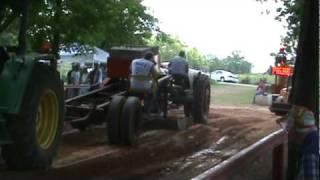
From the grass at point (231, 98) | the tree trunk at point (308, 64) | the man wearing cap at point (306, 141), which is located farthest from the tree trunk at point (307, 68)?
the grass at point (231, 98)

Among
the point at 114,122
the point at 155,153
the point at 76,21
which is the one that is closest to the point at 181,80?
the point at 76,21

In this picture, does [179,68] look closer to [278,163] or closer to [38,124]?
[38,124]

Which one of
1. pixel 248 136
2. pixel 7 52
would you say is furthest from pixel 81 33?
pixel 7 52

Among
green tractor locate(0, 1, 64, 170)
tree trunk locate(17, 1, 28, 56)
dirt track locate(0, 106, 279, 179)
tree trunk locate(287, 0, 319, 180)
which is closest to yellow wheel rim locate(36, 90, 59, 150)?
green tractor locate(0, 1, 64, 170)

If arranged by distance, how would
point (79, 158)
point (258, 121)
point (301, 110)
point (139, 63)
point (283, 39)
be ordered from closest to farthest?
point (301, 110) < point (79, 158) < point (139, 63) < point (283, 39) < point (258, 121)

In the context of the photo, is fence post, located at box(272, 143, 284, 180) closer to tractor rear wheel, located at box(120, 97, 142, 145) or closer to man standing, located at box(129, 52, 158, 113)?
tractor rear wheel, located at box(120, 97, 142, 145)

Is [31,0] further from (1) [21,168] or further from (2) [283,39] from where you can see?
(2) [283,39]
